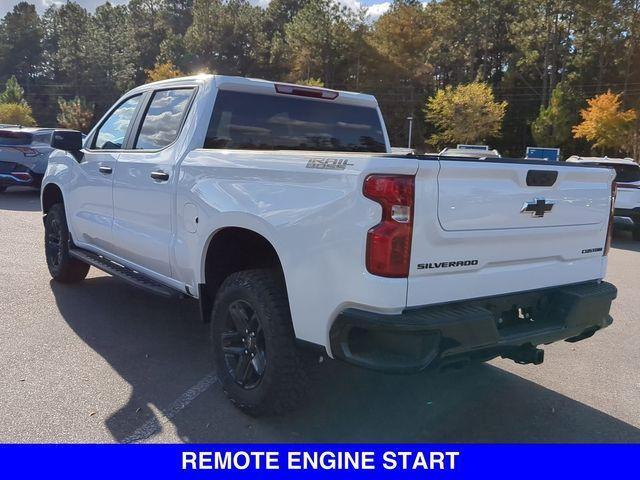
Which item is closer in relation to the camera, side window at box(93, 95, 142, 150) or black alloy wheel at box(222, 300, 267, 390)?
black alloy wheel at box(222, 300, 267, 390)

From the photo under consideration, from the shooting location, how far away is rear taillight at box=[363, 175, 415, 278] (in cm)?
266

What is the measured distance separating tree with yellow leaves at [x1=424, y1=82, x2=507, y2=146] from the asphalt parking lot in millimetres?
40175

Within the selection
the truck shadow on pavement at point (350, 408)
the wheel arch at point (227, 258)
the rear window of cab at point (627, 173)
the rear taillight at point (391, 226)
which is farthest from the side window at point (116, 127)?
the rear window of cab at point (627, 173)

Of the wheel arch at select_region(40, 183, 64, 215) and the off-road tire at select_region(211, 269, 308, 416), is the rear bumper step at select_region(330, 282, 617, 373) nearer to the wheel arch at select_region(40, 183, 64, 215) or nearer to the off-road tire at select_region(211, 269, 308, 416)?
the off-road tire at select_region(211, 269, 308, 416)

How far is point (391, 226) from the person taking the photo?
2674mm

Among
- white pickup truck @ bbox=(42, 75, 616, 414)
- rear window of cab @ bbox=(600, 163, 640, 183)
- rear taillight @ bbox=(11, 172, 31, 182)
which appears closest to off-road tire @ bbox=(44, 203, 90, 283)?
white pickup truck @ bbox=(42, 75, 616, 414)

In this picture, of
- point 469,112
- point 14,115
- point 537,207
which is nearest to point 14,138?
point 537,207

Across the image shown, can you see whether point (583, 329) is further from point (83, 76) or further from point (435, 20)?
point (83, 76)

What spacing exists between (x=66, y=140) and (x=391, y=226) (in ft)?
12.7

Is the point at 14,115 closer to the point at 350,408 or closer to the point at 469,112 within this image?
the point at 469,112

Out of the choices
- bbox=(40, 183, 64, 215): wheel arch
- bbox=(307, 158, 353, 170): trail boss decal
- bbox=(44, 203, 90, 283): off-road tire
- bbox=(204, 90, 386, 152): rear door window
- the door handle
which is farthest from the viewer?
bbox=(40, 183, 64, 215): wheel arch

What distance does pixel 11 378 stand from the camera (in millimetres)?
3926

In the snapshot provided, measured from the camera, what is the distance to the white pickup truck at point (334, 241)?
2727 mm

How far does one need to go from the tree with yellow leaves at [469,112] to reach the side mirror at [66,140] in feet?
135
